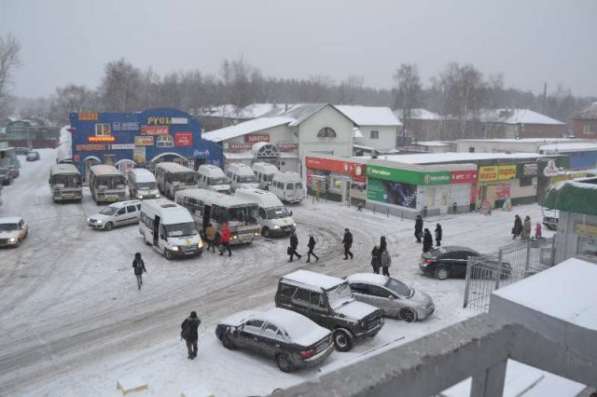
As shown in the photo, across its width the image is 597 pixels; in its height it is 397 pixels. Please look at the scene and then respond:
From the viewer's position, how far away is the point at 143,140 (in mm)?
46031

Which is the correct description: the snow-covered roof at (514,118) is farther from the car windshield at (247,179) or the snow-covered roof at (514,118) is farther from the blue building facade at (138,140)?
the car windshield at (247,179)

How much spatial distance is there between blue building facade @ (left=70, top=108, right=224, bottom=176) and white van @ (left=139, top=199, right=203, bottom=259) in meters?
21.9

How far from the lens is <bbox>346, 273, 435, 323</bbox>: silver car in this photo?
1593 cm

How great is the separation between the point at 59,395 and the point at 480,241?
21929 millimetres

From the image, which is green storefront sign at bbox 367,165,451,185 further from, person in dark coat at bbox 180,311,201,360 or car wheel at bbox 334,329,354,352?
person in dark coat at bbox 180,311,201,360

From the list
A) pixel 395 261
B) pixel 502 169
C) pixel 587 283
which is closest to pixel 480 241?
pixel 395 261

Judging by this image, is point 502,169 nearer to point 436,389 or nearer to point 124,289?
point 124,289

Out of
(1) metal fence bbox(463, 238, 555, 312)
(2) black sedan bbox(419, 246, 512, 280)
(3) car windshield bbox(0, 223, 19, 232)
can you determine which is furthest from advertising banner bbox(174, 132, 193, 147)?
(1) metal fence bbox(463, 238, 555, 312)

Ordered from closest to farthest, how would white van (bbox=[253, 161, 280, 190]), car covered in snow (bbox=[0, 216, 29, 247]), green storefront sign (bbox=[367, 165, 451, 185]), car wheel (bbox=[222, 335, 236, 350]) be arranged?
car wheel (bbox=[222, 335, 236, 350]) < car covered in snow (bbox=[0, 216, 29, 247]) < green storefront sign (bbox=[367, 165, 451, 185]) < white van (bbox=[253, 161, 280, 190])

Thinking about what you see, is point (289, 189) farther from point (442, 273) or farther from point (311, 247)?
point (442, 273)

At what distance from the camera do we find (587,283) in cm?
1109

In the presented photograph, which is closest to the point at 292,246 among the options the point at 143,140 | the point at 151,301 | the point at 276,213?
the point at 276,213

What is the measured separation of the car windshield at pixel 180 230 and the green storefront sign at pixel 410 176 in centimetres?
1532

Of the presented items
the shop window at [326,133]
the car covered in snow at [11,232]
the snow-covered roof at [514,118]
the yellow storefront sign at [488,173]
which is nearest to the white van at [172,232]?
the car covered in snow at [11,232]
